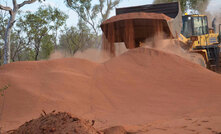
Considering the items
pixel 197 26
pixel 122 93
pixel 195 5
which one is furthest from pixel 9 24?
pixel 195 5

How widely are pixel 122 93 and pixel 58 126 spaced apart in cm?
272

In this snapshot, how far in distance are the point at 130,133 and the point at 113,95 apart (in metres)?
1.78

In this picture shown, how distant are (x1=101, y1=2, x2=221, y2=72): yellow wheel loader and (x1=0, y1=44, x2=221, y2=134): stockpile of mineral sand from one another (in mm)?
1882

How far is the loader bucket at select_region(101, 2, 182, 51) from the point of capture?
755 centimetres

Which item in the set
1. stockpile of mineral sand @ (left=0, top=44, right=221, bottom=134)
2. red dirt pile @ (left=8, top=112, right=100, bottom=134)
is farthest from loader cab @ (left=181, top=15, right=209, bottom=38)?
red dirt pile @ (left=8, top=112, right=100, bottom=134)

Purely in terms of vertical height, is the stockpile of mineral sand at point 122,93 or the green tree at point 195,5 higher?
the green tree at point 195,5

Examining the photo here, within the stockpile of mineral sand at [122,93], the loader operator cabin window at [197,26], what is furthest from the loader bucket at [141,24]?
the loader operator cabin window at [197,26]

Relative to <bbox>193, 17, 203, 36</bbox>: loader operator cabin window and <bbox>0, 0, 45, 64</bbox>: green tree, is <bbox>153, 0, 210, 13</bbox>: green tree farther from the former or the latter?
<bbox>0, 0, 45, 64</bbox>: green tree

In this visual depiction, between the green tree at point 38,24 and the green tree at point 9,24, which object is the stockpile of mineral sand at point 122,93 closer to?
the green tree at point 9,24

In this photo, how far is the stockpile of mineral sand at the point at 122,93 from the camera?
3576 mm

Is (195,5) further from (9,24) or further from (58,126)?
(58,126)

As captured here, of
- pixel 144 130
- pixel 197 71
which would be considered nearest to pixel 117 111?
pixel 144 130

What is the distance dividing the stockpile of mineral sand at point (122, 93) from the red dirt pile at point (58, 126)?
89 centimetres

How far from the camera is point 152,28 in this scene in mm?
8078
